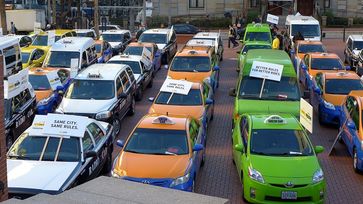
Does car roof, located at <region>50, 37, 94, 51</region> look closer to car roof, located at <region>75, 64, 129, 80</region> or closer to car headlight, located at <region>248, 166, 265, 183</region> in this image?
car roof, located at <region>75, 64, 129, 80</region>

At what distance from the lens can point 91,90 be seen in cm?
1842

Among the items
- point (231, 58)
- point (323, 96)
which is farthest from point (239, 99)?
point (231, 58)

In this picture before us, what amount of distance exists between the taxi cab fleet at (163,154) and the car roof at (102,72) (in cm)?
522

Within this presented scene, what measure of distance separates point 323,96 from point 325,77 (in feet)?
3.41

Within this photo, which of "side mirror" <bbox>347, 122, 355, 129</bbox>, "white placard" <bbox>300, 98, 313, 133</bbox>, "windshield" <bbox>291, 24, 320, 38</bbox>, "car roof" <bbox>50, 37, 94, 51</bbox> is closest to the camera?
"white placard" <bbox>300, 98, 313, 133</bbox>

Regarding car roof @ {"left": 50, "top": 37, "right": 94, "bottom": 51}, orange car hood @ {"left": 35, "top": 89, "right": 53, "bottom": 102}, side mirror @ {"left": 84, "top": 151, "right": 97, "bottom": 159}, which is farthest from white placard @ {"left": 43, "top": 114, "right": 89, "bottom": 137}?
car roof @ {"left": 50, "top": 37, "right": 94, "bottom": 51}

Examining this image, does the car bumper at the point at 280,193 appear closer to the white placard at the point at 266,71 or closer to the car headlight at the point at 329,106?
the white placard at the point at 266,71

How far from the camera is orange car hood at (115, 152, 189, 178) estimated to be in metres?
11.8

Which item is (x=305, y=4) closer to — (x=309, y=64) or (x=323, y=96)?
(x=309, y=64)

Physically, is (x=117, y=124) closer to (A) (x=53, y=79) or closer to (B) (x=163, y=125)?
(A) (x=53, y=79)

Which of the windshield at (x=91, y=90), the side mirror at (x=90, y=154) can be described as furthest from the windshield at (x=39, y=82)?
the side mirror at (x=90, y=154)

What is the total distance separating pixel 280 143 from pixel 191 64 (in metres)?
10.4

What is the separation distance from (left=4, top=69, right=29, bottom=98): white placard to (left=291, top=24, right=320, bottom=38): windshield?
60.9ft

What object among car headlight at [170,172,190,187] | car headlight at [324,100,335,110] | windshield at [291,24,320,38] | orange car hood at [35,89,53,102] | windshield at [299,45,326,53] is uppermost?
windshield at [291,24,320,38]
